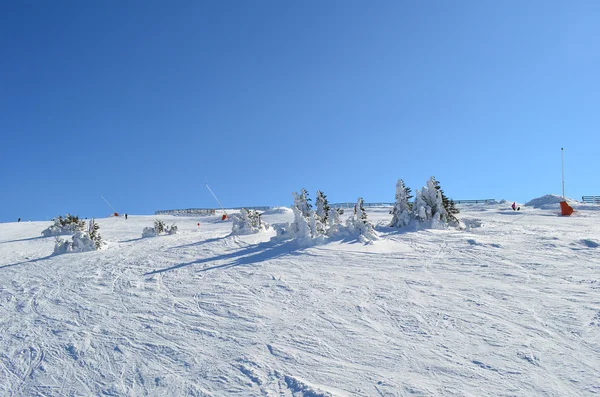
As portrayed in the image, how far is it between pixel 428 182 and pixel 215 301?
14.1m

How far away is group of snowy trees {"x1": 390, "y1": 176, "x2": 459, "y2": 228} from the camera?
2014 cm

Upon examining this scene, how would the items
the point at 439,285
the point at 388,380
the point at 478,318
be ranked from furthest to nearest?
the point at 439,285
the point at 478,318
the point at 388,380

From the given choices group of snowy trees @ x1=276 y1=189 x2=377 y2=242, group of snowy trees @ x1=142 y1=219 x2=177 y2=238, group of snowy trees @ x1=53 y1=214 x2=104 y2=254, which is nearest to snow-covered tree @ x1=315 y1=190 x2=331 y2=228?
group of snowy trees @ x1=276 y1=189 x2=377 y2=242

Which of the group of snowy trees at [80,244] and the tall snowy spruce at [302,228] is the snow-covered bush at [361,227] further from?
the group of snowy trees at [80,244]

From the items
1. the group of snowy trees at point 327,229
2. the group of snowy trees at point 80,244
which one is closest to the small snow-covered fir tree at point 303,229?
the group of snowy trees at point 327,229

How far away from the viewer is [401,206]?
A: 2134 cm

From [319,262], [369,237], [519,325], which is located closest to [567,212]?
[369,237]

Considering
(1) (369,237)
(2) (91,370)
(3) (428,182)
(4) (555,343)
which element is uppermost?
(3) (428,182)

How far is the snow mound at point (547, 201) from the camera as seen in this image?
124 ft

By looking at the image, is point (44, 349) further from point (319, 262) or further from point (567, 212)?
point (567, 212)

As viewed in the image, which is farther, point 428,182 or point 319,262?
point 428,182

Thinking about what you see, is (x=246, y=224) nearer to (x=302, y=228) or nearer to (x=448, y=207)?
(x=302, y=228)

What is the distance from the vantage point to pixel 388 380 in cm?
690

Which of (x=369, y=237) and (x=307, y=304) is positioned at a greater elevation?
(x=369, y=237)
